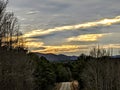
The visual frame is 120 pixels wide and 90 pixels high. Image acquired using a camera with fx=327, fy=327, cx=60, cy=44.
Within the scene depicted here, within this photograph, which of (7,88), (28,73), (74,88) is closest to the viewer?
(7,88)

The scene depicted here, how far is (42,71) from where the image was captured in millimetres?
66250

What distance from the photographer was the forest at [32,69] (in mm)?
36094

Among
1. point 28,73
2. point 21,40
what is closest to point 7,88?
point 28,73

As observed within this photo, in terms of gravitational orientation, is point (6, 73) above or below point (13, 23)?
below

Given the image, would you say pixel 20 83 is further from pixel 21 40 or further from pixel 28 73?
pixel 21 40

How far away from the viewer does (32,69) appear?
50000 millimetres

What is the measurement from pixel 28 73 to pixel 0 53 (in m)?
11.2

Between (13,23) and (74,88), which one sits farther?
(74,88)

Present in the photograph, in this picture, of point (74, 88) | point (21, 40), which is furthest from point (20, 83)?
point (74, 88)

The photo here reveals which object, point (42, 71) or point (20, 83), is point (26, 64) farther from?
point (42, 71)

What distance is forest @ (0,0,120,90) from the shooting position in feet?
118

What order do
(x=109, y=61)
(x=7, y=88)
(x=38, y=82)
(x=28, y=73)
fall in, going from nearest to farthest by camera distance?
(x=7, y=88) → (x=28, y=73) → (x=109, y=61) → (x=38, y=82)

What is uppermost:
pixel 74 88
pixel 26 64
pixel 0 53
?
pixel 0 53

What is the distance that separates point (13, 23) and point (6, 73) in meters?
10.3
